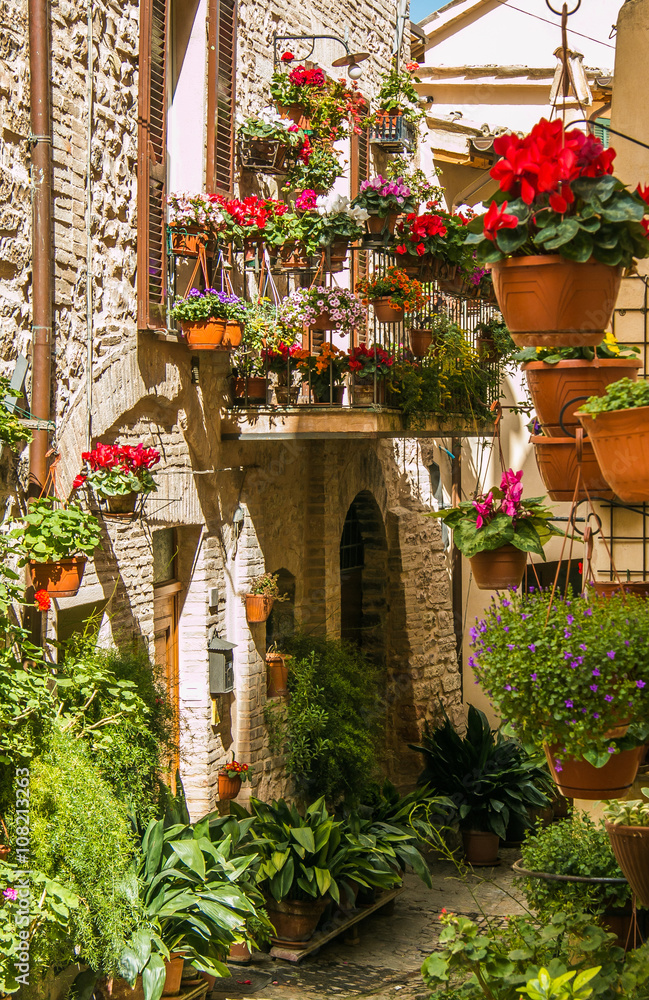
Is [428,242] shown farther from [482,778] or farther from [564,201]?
[564,201]

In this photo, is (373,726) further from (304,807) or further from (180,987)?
(180,987)

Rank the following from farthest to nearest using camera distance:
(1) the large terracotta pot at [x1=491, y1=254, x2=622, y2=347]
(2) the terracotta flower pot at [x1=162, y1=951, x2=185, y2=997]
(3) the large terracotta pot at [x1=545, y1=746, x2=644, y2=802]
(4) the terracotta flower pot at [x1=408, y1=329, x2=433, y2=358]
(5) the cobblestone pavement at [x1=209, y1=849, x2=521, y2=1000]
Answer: (4) the terracotta flower pot at [x1=408, y1=329, x2=433, y2=358]
(5) the cobblestone pavement at [x1=209, y1=849, x2=521, y2=1000]
(2) the terracotta flower pot at [x1=162, y1=951, x2=185, y2=997]
(3) the large terracotta pot at [x1=545, y1=746, x2=644, y2=802]
(1) the large terracotta pot at [x1=491, y1=254, x2=622, y2=347]

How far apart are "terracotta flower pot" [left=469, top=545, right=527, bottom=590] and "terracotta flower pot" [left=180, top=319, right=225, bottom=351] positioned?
375 cm

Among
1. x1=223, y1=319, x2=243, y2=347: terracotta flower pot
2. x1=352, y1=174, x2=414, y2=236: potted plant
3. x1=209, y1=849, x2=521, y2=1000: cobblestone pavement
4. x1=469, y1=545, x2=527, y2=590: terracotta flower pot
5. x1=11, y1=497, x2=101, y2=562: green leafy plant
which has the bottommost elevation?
x1=209, y1=849, x2=521, y2=1000: cobblestone pavement

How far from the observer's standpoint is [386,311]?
8.27 metres

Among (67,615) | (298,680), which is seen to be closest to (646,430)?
(67,615)

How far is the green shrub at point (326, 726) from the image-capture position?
28.1ft

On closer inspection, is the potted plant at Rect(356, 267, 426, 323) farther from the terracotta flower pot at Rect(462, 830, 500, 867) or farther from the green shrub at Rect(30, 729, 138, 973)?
the terracotta flower pot at Rect(462, 830, 500, 867)

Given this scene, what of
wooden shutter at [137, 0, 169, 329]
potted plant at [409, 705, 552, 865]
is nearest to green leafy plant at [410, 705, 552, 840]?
potted plant at [409, 705, 552, 865]

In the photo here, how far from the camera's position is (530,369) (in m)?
4.01

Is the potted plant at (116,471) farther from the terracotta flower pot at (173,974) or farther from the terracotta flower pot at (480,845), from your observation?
the terracotta flower pot at (480,845)

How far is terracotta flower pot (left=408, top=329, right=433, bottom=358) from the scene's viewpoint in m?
8.80

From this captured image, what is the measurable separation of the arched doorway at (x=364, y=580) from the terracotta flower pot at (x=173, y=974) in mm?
6307

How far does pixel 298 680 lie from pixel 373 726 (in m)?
0.86
